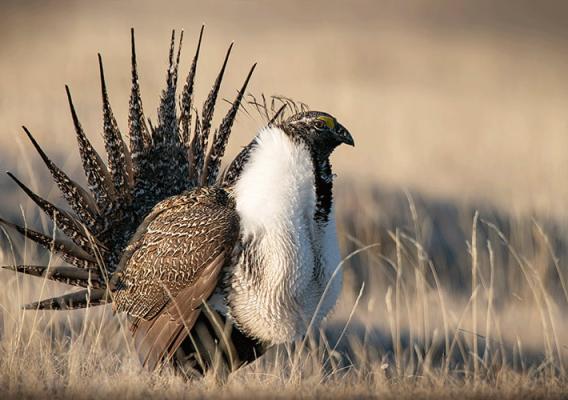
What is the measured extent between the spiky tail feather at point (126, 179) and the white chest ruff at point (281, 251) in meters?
0.72

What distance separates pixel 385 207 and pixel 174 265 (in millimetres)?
3230

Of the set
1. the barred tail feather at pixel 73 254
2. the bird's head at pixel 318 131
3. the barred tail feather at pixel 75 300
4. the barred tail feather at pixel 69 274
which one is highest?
the bird's head at pixel 318 131

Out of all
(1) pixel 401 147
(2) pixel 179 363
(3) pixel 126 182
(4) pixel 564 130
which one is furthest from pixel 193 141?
(4) pixel 564 130

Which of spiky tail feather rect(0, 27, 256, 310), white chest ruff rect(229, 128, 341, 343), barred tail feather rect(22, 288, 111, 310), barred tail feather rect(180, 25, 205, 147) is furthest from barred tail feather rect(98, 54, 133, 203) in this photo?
white chest ruff rect(229, 128, 341, 343)

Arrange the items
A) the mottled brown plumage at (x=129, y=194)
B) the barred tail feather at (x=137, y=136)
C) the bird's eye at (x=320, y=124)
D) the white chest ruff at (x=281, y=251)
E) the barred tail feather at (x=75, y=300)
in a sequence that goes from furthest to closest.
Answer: the barred tail feather at (x=137, y=136) < the barred tail feather at (x=75, y=300) < the mottled brown plumage at (x=129, y=194) < the bird's eye at (x=320, y=124) < the white chest ruff at (x=281, y=251)

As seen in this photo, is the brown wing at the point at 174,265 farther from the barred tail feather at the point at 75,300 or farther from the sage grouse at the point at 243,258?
the barred tail feather at the point at 75,300

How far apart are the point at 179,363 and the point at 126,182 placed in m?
0.88

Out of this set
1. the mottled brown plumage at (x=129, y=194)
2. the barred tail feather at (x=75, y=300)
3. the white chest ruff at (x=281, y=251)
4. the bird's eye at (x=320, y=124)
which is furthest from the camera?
the barred tail feather at (x=75, y=300)

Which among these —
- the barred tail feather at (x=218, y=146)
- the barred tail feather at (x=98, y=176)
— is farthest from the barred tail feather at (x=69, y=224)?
the barred tail feather at (x=218, y=146)

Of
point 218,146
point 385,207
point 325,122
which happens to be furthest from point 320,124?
point 385,207

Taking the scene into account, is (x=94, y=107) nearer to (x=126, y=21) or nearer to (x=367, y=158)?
(x=367, y=158)

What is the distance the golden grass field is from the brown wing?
0.11m

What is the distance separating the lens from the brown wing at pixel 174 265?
3.66 metres

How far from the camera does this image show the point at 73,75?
1158cm
